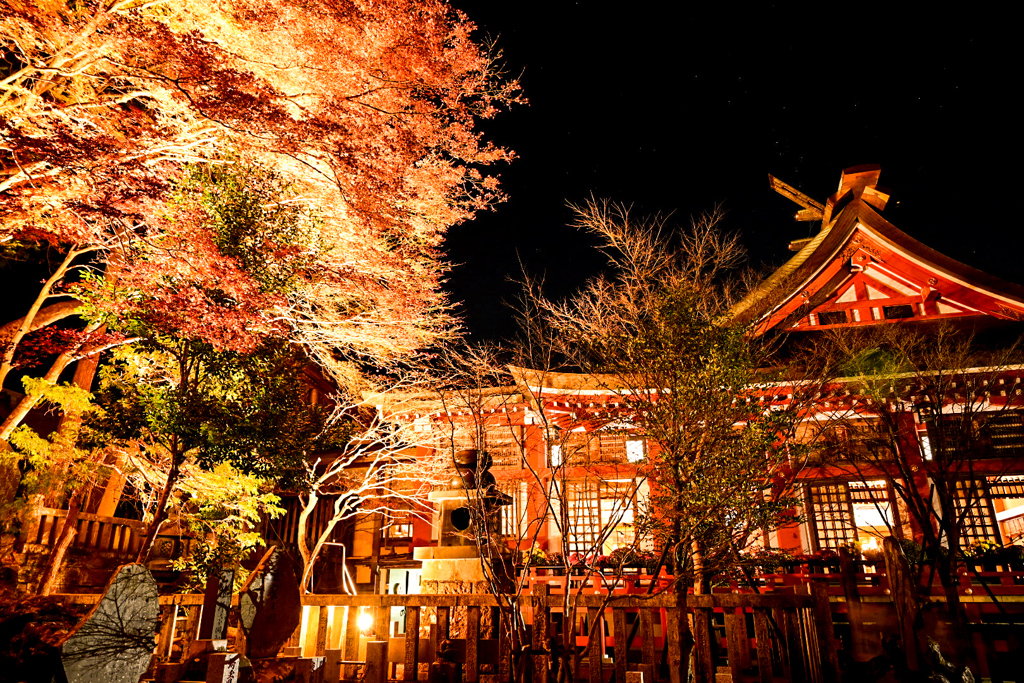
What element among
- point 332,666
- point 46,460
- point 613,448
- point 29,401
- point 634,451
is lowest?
point 332,666

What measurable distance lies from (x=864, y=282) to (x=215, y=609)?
631 inches

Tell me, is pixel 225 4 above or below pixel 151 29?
above

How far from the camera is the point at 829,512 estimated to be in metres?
15.6

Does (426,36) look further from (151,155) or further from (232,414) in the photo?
(232,414)

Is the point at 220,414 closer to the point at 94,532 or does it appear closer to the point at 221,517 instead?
the point at 221,517

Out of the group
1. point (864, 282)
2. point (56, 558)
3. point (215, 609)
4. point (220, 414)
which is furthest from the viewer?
point (864, 282)

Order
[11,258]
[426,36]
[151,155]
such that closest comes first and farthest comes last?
[151,155] → [426,36] → [11,258]

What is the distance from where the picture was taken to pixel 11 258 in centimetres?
1109

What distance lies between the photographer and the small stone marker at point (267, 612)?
22.6 ft

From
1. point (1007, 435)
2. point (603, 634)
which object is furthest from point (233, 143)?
point (1007, 435)

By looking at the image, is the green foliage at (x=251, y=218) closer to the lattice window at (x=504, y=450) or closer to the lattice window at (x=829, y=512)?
the lattice window at (x=504, y=450)

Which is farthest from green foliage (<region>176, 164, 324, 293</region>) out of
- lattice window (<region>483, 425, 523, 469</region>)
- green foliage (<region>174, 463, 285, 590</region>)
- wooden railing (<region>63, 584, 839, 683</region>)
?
lattice window (<region>483, 425, 523, 469</region>)

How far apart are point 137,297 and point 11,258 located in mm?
5426

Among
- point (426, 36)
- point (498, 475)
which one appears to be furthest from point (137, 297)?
point (498, 475)
